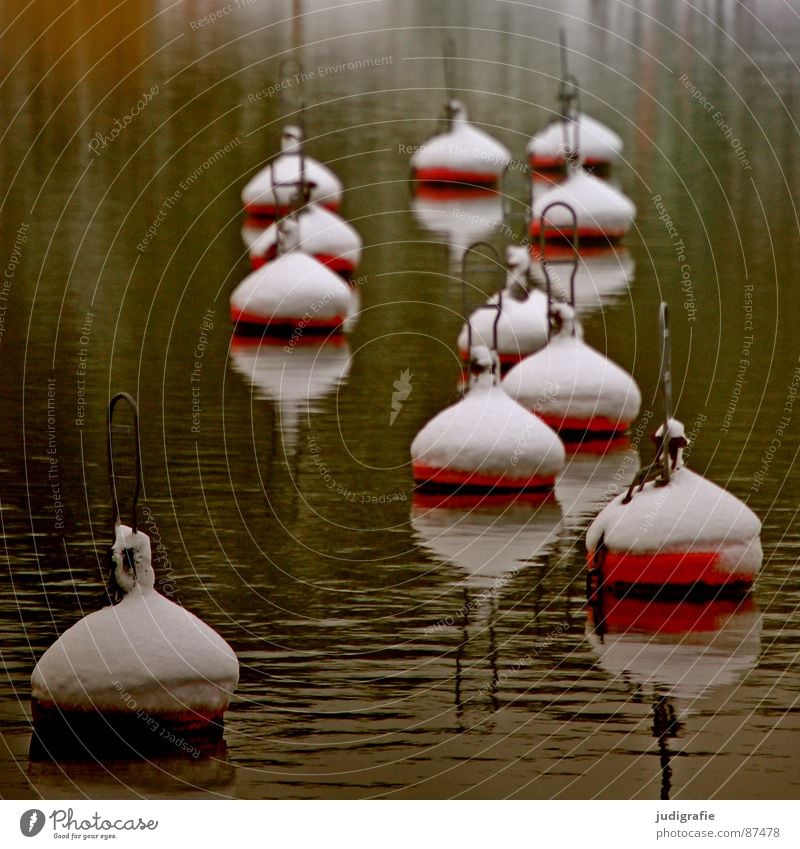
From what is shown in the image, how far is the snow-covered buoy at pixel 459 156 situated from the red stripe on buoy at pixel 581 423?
630 inches

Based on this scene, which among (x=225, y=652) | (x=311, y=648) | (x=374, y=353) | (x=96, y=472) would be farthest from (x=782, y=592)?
(x=374, y=353)

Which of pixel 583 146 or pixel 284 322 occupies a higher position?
pixel 583 146

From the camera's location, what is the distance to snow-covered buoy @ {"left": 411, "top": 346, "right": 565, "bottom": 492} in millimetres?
18281

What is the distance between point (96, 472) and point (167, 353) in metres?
5.23

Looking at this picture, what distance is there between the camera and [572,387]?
20.6 m

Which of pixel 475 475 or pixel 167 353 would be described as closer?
pixel 475 475

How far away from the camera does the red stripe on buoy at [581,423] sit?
67.9 ft

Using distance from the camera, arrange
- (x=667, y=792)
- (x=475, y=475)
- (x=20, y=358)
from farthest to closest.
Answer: (x=20, y=358) → (x=475, y=475) → (x=667, y=792)

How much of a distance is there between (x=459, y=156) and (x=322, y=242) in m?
8.73

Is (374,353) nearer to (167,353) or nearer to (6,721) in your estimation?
(167,353)

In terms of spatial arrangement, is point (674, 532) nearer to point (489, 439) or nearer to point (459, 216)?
point (489, 439)

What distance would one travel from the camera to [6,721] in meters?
13.1

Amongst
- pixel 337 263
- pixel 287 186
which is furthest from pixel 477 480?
pixel 287 186

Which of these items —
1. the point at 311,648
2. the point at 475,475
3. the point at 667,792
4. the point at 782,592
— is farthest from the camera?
the point at 475,475
